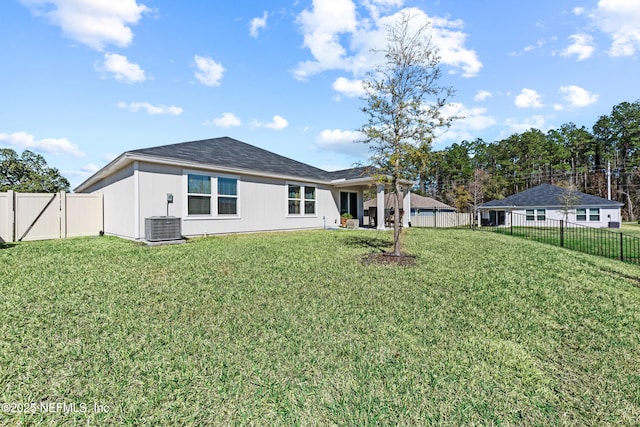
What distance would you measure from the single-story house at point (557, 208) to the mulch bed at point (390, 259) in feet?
80.6

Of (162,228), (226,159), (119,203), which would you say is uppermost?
(226,159)

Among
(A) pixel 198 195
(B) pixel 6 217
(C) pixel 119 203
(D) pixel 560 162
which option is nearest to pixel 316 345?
(A) pixel 198 195

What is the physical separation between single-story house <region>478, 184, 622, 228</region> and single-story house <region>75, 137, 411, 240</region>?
20.4 m

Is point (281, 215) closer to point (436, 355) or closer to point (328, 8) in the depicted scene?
point (328, 8)

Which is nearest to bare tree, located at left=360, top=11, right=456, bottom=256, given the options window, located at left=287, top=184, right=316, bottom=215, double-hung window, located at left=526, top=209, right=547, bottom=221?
window, located at left=287, top=184, right=316, bottom=215

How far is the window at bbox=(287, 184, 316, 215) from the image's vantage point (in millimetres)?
13430

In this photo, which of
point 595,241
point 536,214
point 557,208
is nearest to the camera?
point 595,241

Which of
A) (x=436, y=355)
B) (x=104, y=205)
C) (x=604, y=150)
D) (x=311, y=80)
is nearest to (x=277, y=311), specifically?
(x=436, y=355)

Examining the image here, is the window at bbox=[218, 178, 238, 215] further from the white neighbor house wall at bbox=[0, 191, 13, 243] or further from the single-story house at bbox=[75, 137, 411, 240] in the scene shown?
the white neighbor house wall at bbox=[0, 191, 13, 243]

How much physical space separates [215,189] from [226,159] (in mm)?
1489

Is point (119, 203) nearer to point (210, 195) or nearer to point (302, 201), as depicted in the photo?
point (210, 195)

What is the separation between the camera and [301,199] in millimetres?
13797

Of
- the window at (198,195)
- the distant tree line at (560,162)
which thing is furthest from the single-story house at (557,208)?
the window at (198,195)

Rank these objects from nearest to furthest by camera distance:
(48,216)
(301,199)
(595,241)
A: (48,216), (595,241), (301,199)
